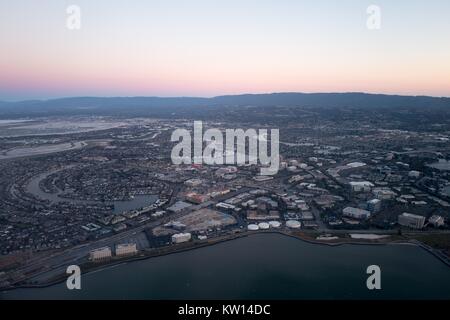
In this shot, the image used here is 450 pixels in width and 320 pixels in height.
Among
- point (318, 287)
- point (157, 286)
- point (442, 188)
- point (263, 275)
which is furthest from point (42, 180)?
point (442, 188)

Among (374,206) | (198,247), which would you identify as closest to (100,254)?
(198,247)

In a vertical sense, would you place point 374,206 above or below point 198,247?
above

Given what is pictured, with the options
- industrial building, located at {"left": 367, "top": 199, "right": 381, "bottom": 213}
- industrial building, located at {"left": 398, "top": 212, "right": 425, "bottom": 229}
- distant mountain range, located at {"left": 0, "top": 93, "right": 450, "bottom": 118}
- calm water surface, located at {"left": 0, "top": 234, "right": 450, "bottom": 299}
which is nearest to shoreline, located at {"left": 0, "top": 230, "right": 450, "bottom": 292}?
calm water surface, located at {"left": 0, "top": 234, "right": 450, "bottom": 299}

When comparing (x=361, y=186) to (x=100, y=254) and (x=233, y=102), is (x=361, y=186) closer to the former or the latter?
(x=100, y=254)

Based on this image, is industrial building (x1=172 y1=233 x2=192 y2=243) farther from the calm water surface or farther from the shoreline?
the calm water surface

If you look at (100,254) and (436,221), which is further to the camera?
(436,221)

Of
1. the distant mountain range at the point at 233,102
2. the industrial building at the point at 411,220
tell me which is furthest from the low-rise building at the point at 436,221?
the distant mountain range at the point at 233,102
